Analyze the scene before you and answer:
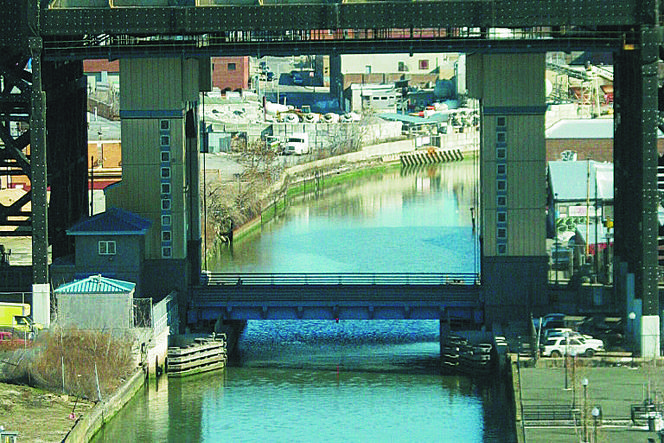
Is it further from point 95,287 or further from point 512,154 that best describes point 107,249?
point 512,154

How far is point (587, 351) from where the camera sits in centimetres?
4809

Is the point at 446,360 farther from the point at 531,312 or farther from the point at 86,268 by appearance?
the point at 86,268

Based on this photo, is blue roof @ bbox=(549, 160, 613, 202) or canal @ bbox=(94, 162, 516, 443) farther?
blue roof @ bbox=(549, 160, 613, 202)

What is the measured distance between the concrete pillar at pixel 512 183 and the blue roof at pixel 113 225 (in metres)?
9.71

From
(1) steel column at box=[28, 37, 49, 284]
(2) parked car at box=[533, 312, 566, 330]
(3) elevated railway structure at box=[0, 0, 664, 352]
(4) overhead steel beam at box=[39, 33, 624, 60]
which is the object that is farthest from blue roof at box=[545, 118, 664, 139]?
(1) steel column at box=[28, 37, 49, 284]

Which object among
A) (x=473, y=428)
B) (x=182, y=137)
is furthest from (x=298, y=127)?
(x=473, y=428)

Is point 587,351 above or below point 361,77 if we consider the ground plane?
below

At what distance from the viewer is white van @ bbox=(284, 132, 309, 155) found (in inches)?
4491

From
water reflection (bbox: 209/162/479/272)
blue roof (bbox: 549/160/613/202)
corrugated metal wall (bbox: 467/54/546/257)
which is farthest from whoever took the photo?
water reflection (bbox: 209/162/479/272)

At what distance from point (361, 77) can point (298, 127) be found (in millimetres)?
23519

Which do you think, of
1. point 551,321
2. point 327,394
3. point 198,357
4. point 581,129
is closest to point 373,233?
point 581,129

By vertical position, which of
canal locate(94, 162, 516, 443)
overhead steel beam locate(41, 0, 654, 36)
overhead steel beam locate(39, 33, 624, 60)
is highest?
overhead steel beam locate(41, 0, 654, 36)

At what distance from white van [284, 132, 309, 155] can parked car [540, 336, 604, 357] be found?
65997 mm

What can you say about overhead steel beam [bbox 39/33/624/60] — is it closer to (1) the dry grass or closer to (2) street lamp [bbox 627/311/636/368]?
(2) street lamp [bbox 627/311/636/368]
